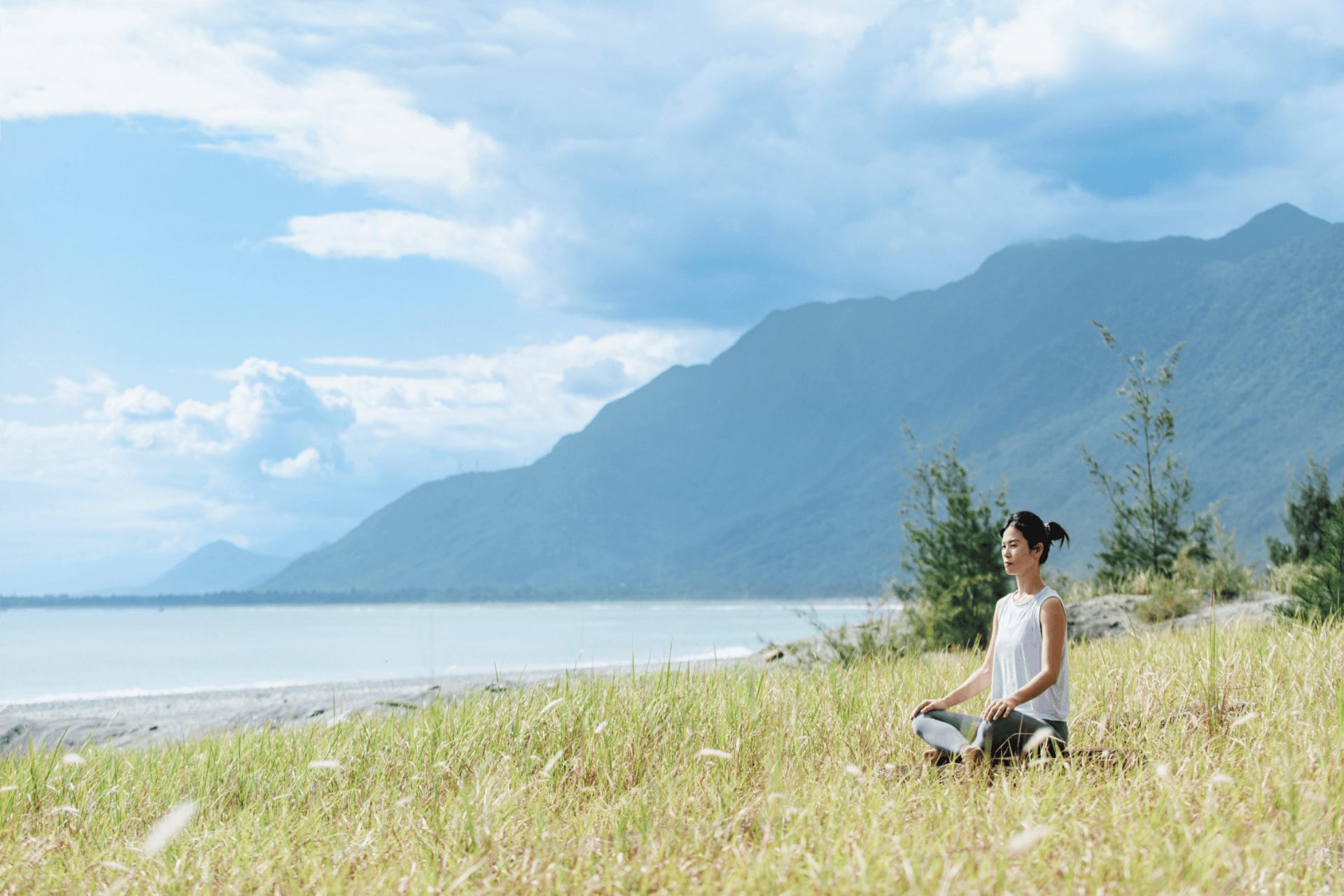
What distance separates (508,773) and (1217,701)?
3.73m

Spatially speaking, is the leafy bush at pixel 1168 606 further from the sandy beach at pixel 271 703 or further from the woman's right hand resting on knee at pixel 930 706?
the woman's right hand resting on knee at pixel 930 706

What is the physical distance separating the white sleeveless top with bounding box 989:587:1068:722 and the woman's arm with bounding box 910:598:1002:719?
0.13 feet

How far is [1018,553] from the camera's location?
4.33 meters

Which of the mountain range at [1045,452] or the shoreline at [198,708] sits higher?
the mountain range at [1045,452]

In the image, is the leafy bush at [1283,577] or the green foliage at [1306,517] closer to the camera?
the leafy bush at [1283,577]

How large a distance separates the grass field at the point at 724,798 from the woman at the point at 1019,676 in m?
0.18

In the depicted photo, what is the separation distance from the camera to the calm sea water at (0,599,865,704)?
72.5ft

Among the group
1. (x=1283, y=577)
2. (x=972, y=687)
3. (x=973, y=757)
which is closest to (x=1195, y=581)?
(x=1283, y=577)

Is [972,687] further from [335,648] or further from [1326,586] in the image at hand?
[335,648]

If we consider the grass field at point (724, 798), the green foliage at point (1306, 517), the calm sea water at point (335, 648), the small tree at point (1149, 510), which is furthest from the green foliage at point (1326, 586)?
the green foliage at point (1306, 517)

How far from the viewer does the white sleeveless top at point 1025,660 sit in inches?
172

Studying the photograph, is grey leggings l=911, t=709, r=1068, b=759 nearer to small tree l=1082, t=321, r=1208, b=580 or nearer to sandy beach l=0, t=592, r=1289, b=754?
sandy beach l=0, t=592, r=1289, b=754

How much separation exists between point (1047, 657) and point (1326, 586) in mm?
6705

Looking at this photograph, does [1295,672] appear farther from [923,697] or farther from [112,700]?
[112,700]
